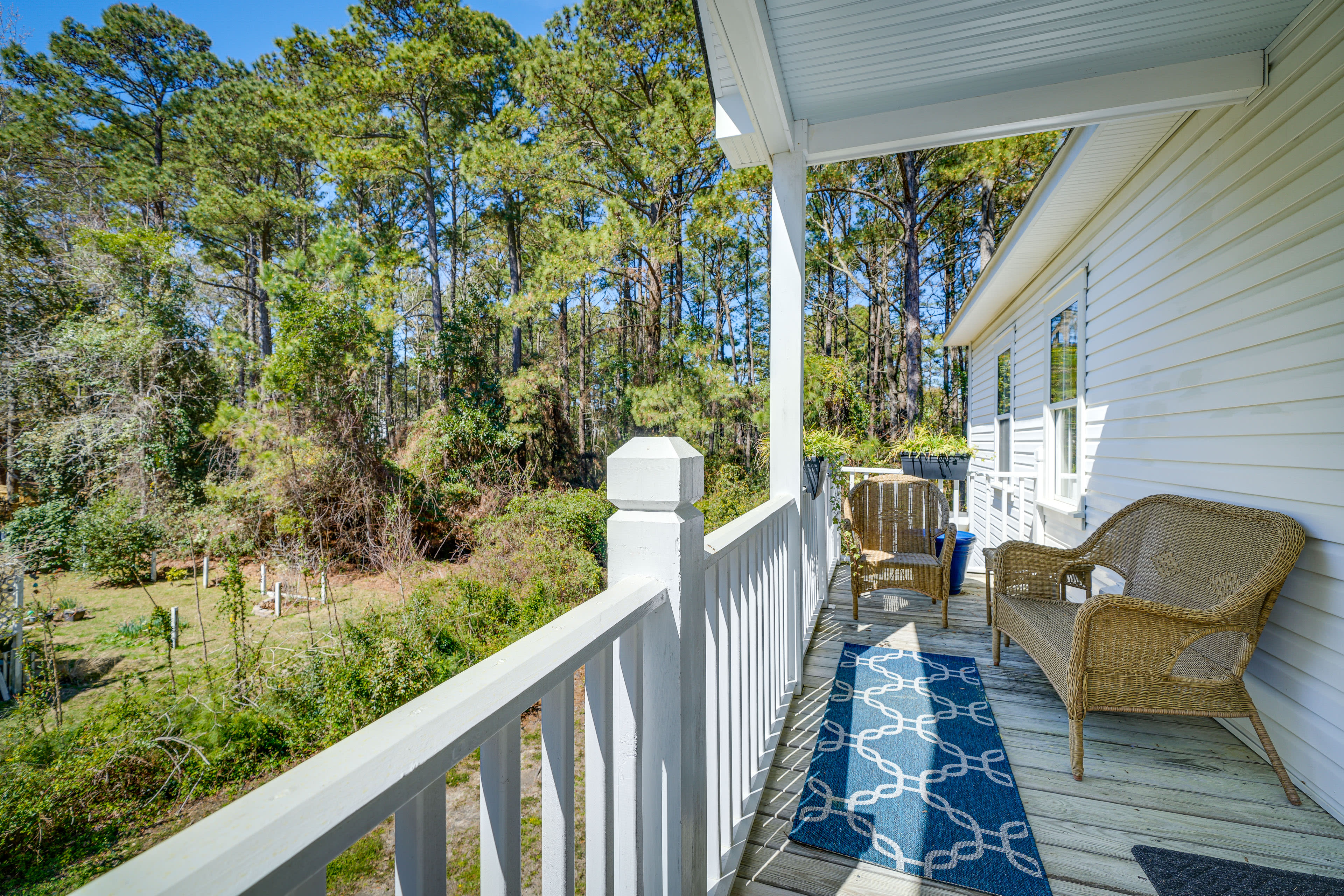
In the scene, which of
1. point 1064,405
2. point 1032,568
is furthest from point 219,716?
point 1064,405

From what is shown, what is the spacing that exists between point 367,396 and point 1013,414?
448 inches

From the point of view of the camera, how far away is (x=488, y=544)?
916 centimetres

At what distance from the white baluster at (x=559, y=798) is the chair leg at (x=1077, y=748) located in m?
2.20

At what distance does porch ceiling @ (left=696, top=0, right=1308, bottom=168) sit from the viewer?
A: 77.5 inches

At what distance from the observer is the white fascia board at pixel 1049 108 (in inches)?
89.8

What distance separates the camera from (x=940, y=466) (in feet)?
14.2

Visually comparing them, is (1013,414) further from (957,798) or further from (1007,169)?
(957,798)

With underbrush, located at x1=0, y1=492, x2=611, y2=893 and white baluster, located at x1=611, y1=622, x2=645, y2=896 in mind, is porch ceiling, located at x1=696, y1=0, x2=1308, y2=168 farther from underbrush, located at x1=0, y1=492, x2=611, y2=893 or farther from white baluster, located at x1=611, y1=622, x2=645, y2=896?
underbrush, located at x1=0, y1=492, x2=611, y2=893

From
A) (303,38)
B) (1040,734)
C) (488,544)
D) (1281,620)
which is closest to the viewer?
(1281,620)

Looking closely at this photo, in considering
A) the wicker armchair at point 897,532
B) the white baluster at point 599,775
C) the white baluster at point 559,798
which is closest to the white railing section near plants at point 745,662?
the white baluster at point 599,775

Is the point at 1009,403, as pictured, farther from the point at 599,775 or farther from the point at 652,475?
the point at 599,775

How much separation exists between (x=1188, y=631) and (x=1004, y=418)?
509 cm

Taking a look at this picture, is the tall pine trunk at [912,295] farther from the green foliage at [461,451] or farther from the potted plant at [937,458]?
the green foliage at [461,451]

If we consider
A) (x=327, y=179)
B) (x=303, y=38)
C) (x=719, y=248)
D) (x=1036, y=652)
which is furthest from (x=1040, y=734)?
(x=303, y=38)
